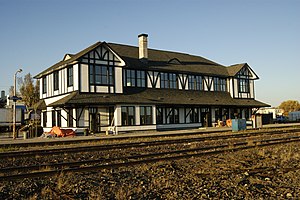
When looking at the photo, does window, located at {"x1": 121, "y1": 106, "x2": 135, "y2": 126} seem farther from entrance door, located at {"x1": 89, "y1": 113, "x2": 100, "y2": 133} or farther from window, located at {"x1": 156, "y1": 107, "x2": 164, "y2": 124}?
window, located at {"x1": 156, "y1": 107, "x2": 164, "y2": 124}

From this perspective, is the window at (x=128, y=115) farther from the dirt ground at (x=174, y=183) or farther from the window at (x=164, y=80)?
the dirt ground at (x=174, y=183)

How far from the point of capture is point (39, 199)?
261 inches

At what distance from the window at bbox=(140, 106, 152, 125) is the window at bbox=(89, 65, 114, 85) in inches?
166

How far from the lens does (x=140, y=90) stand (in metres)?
33.6

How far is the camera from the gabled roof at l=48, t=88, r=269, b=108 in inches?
1085

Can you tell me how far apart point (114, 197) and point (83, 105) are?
21662 mm

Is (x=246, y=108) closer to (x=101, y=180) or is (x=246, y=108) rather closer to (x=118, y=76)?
(x=118, y=76)

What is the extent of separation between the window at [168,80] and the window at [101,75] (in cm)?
758

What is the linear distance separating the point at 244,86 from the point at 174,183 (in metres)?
39.1

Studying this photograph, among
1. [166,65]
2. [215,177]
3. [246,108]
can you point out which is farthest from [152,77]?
[215,177]

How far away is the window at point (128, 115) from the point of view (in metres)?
30.0

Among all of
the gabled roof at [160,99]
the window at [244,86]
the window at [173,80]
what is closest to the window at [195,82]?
the gabled roof at [160,99]

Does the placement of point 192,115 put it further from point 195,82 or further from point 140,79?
point 140,79

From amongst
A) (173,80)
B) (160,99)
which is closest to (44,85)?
(160,99)
